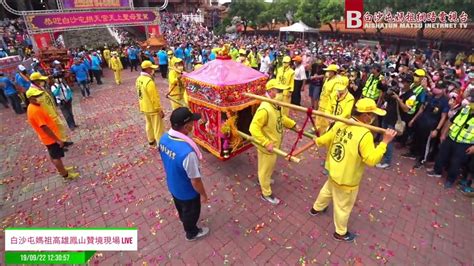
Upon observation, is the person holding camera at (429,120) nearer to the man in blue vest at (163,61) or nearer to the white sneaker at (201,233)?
the white sneaker at (201,233)

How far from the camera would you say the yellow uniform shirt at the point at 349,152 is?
299 centimetres

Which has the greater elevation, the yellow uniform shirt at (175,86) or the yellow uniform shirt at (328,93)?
the yellow uniform shirt at (175,86)

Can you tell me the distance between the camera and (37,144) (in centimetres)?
727

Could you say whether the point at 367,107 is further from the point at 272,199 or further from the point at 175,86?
the point at 175,86

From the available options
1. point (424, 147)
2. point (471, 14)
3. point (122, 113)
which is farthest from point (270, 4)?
point (424, 147)

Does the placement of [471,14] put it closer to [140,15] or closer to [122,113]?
[122,113]

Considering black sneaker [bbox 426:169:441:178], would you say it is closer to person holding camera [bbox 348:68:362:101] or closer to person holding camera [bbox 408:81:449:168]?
person holding camera [bbox 408:81:449:168]

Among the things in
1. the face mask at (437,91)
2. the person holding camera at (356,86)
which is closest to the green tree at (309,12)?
the person holding camera at (356,86)

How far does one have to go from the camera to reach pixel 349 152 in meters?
3.14

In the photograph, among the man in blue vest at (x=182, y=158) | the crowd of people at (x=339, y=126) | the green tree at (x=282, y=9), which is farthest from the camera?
the green tree at (x=282, y=9)

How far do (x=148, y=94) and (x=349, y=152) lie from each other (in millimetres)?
4442

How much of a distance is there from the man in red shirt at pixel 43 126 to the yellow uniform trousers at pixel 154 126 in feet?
6.20

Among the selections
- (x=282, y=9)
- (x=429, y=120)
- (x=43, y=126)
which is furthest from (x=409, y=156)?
(x=282, y=9)

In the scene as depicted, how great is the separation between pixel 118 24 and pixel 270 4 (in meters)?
21.8
